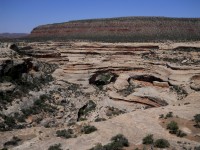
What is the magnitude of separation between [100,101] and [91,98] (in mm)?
2028

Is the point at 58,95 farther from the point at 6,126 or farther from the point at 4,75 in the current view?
the point at 6,126

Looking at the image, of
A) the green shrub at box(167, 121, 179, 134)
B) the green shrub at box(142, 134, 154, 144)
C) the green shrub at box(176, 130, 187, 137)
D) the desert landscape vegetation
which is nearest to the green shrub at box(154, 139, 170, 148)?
the desert landscape vegetation

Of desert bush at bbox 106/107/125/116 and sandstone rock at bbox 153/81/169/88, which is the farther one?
sandstone rock at bbox 153/81/169/88

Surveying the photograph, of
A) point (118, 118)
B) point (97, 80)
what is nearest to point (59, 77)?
point (97, 80)

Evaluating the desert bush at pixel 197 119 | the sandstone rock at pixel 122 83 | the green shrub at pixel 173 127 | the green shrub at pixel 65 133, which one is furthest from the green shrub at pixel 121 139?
the sandstone rock at pixel 122 83

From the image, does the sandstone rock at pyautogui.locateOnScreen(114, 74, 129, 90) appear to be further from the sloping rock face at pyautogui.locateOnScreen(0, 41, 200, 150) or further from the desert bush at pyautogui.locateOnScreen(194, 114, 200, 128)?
the desert bush at pyautogui.locateOnScreen(194, 114, 200, 128)

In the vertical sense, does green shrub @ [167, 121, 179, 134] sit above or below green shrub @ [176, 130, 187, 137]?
above

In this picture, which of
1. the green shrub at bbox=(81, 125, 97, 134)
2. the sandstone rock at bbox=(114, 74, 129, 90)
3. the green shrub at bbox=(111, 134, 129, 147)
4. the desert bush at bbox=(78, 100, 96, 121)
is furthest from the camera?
the sandstone rock at bbox=(114, 74, 129, 90)

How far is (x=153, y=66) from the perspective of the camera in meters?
32.7

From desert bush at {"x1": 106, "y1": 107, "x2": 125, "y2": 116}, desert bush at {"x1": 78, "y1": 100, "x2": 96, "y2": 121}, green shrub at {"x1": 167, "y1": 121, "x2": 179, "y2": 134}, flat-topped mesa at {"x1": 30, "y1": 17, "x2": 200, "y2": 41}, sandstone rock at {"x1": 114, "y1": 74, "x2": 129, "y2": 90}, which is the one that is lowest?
desert bush at {"x1": 78, "y1": 100, "x2": 96, "y2": 121}

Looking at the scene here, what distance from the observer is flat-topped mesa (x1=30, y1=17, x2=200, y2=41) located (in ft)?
259

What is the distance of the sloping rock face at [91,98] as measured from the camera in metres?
13.2

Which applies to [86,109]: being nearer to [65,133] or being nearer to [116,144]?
[65,133]

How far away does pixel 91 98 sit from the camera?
2733 cm
